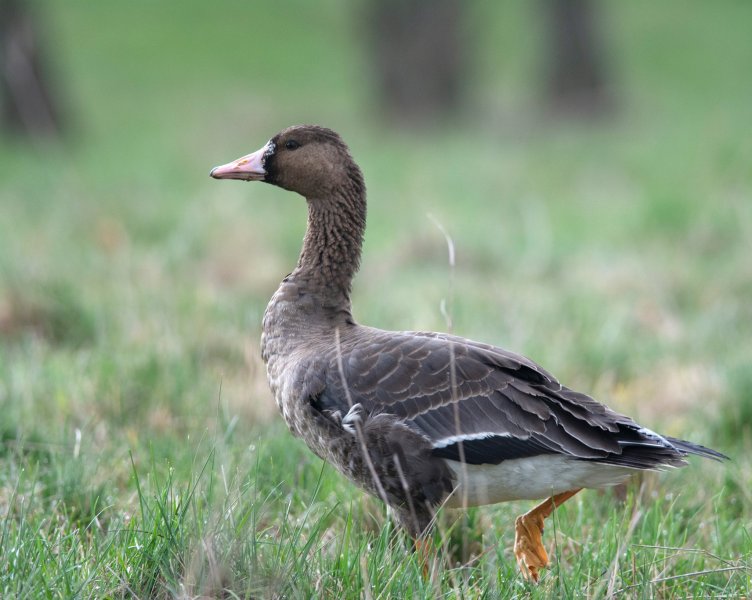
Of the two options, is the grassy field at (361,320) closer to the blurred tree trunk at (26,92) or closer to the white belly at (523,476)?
the white belly at (523,476)

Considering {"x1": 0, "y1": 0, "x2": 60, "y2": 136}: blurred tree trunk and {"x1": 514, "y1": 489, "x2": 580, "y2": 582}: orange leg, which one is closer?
{"x1": 514, "y1": 489, "x2": 580, "y2": 582}: orange leg

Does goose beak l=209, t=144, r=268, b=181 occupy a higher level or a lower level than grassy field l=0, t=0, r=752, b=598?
higher

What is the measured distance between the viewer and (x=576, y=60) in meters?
17.9

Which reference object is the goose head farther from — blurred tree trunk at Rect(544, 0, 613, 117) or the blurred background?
blurred tree trunk at Rect(544, 0, 613, 117)

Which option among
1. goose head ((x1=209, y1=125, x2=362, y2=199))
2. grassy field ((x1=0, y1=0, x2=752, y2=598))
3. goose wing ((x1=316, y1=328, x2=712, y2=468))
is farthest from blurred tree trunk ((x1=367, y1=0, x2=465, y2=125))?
goose wing ((x1=316, y1=328, x2=712, y2=468))

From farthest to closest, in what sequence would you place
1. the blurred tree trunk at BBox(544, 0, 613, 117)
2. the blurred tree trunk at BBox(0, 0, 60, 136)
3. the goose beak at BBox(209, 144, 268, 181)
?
the blurred tree trunk at BBox(544, 0, 613, 117) < the blurred tree trunk at BBox(0, 0, 60, 136) < the goose beak at BBox(209, 144, 268, 181)

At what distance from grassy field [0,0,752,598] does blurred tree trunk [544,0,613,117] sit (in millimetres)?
740

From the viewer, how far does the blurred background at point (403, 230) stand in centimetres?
A: 498

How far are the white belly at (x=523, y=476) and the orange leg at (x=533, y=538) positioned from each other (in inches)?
2.8

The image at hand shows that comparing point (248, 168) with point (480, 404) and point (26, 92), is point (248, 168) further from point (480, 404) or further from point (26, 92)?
point (26, 92)

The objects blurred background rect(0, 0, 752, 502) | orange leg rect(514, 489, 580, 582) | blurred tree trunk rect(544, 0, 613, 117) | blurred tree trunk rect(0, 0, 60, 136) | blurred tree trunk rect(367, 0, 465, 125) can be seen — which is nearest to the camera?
orange leg rect(514, 489, 580, 582)

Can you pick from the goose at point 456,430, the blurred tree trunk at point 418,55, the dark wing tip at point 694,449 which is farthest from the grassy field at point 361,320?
the blurred tree trunk at point 418,55

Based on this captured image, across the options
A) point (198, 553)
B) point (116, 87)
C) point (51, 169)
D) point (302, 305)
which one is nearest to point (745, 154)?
point (51, 169)

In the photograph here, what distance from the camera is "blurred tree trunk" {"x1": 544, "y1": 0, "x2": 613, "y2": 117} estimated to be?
17.6 meters
